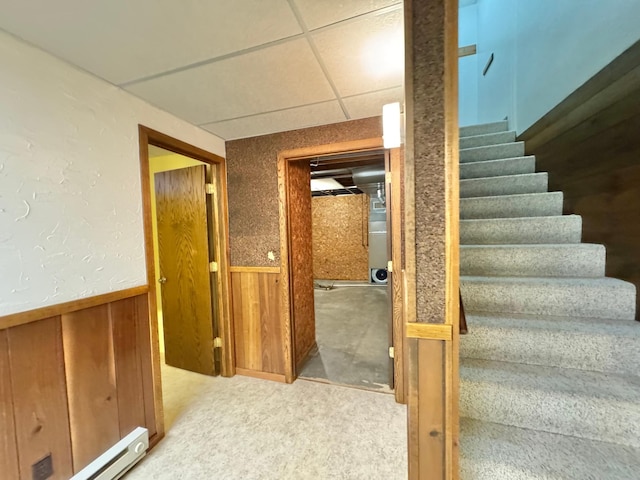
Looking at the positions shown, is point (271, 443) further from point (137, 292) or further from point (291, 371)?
point (137, 292)

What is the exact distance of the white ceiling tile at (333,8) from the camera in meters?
0.98

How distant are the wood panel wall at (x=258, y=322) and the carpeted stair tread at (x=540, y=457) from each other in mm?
1560

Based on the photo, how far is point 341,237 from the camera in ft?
21.7

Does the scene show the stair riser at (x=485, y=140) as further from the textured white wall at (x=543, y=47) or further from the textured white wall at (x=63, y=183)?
the textured white wall at (x=63, y=183)

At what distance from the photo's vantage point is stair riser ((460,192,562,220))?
74.1 inches

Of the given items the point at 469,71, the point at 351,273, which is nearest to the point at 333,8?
the point at 469,71

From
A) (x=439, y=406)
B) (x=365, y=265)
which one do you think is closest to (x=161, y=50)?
(x=439, y=406)

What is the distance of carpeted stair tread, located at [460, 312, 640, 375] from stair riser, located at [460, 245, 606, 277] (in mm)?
320

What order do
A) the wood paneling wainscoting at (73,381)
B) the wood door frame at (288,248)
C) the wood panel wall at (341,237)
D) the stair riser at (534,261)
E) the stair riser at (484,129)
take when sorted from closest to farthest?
the wood paneling wainscoting at (73,381), the stair riser at (534,261), the wood door frame at (288,248), the stair riser at (484,129), the wood panel wall at (341,237)

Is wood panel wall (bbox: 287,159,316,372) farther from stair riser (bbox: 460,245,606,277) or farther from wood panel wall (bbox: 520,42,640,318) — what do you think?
wood panel wall (bbox: 520,42,640,318)

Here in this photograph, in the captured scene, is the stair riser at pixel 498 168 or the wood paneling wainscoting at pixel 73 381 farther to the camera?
the stair riser at pixel 498 168

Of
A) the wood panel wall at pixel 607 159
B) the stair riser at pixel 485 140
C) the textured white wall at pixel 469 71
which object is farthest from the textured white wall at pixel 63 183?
the textured white wall at pixel 469 71

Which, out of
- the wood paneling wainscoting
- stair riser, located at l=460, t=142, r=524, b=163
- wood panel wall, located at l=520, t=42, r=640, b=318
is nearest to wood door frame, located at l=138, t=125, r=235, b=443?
the wood paneling wainscoting

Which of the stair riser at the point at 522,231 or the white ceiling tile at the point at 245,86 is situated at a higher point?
the white ceiling tile at the point at 245,86
